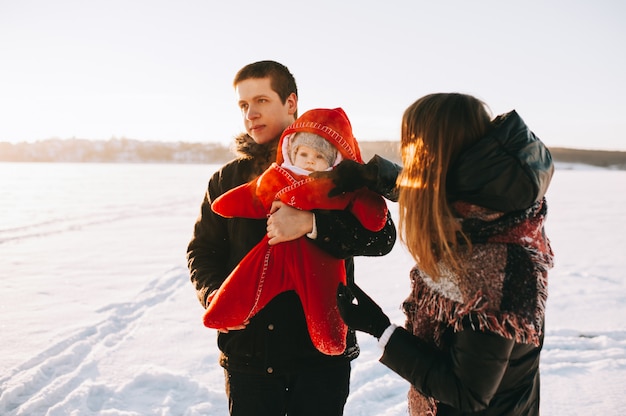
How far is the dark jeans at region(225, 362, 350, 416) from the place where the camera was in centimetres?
172

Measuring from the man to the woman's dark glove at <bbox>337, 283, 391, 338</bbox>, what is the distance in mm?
319

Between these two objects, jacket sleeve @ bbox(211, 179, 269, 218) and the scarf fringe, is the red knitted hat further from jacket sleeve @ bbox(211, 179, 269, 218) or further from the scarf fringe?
the scarf fringe

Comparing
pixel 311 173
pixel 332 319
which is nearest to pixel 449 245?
pixel 332 319

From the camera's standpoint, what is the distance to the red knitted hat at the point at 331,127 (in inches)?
68.7

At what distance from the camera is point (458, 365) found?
109 centimetres

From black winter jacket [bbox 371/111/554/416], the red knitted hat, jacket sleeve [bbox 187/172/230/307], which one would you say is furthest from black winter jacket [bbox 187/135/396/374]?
black winter jacket [bbox 371/111/554/416]

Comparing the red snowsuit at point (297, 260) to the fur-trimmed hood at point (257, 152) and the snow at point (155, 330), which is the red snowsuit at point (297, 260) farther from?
the snow at point (155, 330)

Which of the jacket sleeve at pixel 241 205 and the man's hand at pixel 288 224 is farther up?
the jacket sleeve at pixel 241 205

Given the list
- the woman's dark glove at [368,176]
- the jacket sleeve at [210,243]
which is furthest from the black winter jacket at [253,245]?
the woman's dark glove at [368,176]

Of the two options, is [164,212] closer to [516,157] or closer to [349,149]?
[349,149]

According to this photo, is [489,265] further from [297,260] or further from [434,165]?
[297,260]

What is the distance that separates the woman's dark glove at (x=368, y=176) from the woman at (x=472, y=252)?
37cm

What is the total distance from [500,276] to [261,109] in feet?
4.14

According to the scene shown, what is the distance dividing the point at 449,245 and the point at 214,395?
2.30 m
